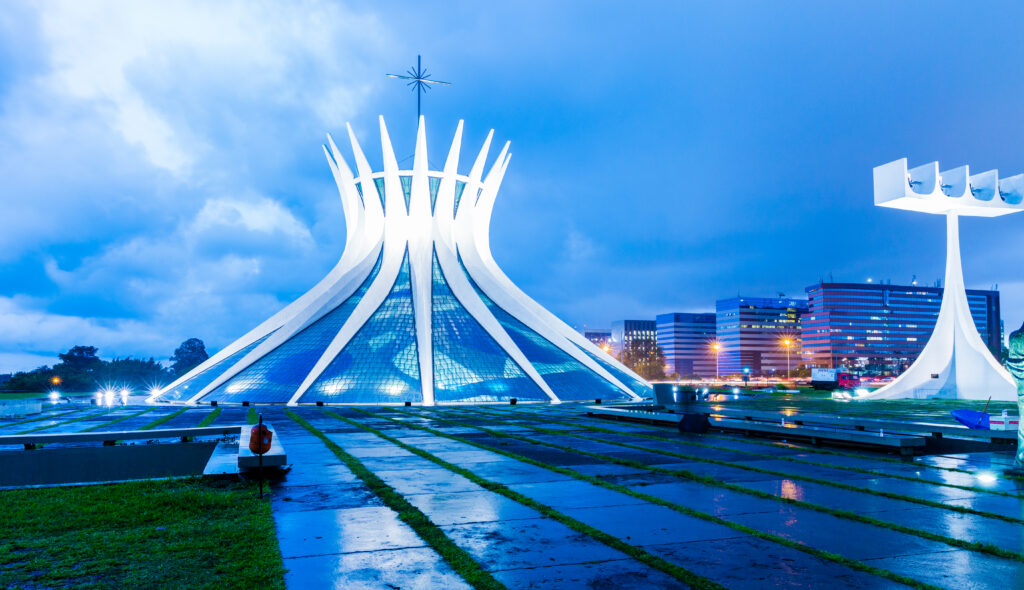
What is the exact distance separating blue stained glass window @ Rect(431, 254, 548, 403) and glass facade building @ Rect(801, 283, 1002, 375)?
523ft

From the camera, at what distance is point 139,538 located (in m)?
6.85

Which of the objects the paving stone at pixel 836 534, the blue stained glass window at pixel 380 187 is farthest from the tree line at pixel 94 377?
the paving stone at pixel 836 534

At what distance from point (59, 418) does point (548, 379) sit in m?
25.0

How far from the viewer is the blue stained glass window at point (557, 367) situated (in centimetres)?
4128

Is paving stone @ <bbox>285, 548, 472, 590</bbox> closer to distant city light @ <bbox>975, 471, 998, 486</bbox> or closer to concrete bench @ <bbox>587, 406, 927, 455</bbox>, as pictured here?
distant city light @ <bbox>975, 471, 998, 486</bbox>

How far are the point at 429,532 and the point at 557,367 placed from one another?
120 feet

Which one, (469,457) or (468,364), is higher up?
(468,364)

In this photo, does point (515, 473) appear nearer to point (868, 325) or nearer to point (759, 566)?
point (759, 566)

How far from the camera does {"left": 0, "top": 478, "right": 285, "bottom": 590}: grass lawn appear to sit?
18.2 feet

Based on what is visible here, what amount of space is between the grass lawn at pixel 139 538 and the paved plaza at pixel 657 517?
39cm

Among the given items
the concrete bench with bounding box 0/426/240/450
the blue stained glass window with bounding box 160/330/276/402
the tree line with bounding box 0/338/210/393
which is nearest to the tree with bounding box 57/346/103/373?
the tree line with bounding box 0/338/210/393

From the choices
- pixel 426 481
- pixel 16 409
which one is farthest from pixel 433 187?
pixel 426 481

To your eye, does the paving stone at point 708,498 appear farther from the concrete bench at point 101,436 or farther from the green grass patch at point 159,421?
the green grass patch at point 159,421

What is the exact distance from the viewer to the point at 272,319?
49.5 meters
